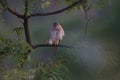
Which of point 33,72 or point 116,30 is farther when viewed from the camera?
point 116,30

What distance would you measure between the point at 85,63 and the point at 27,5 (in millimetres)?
117

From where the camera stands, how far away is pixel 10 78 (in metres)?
0.43

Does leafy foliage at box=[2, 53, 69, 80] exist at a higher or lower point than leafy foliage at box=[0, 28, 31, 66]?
lower

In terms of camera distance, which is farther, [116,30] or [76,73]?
[116,30]

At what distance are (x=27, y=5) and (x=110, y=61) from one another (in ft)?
0.47

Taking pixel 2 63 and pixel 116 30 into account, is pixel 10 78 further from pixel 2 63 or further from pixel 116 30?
pixel 116 30

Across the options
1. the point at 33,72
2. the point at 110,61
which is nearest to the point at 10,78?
the point at 33,72

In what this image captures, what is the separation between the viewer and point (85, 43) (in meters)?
0.49

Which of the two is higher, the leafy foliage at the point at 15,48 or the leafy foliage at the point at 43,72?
the leafy foliage at the point at 15,48

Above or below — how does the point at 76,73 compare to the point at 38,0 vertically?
below

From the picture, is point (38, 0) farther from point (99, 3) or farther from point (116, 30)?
point (116, 30)

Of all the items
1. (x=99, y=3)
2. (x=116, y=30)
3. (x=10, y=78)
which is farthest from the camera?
(x=116, y=30)

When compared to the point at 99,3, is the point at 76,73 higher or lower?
lower

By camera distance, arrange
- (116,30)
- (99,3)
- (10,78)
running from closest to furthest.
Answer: (10,78), (99,3), (116,30)
